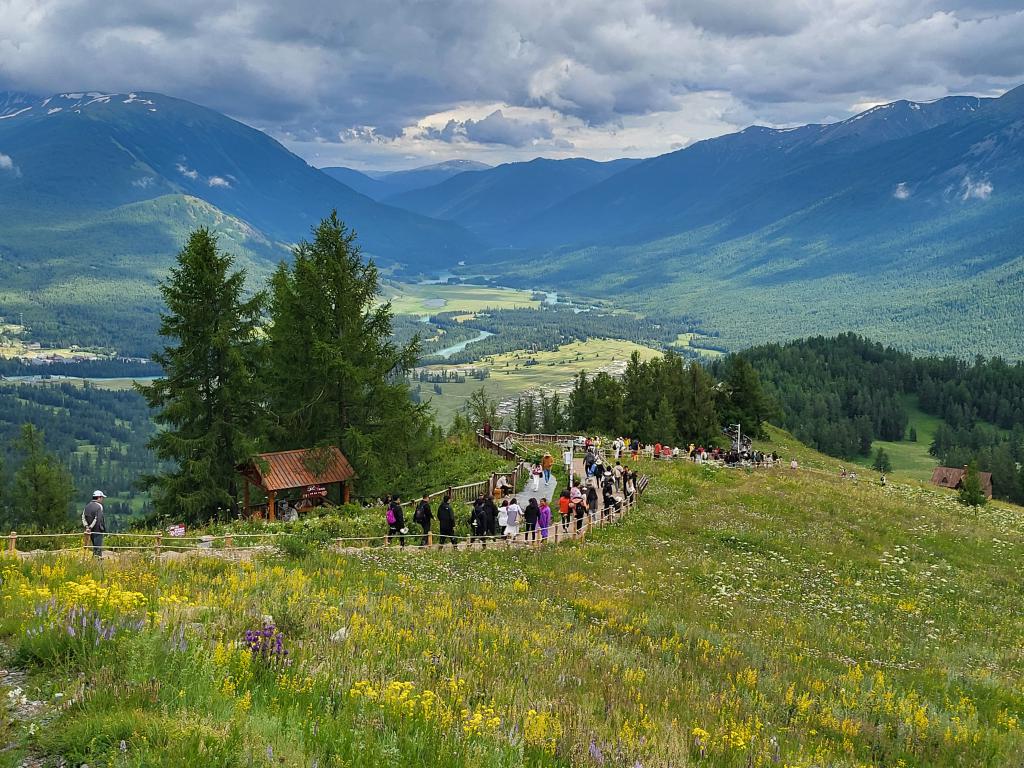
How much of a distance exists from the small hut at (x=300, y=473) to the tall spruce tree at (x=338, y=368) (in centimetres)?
86

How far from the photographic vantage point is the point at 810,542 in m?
28.1

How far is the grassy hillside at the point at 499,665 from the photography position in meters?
6.23

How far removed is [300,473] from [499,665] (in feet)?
69.6

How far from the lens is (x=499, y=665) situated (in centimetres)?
941

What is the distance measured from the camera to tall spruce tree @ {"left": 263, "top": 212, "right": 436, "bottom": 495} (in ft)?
103

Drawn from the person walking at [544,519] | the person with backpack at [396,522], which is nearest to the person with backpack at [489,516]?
the person walking at [544,519]

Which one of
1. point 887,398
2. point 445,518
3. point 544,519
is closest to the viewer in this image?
point 445,518

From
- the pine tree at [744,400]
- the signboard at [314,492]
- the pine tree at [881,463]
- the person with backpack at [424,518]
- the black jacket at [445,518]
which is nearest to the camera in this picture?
the person with backpack at [424,518]

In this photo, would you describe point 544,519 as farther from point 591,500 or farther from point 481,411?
point 481,411

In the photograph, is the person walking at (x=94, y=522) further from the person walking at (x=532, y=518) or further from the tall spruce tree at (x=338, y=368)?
the tall spruce tree at (x=338, y=368)

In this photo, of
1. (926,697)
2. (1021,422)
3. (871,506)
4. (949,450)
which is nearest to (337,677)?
(926,697)

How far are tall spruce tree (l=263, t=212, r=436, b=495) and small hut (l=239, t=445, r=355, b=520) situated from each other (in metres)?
0.86

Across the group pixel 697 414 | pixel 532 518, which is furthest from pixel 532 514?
pixel 697 414

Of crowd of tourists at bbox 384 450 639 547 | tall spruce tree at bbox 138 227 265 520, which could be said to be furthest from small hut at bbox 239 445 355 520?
crowd of tourists at bbox 384 450 639 547
